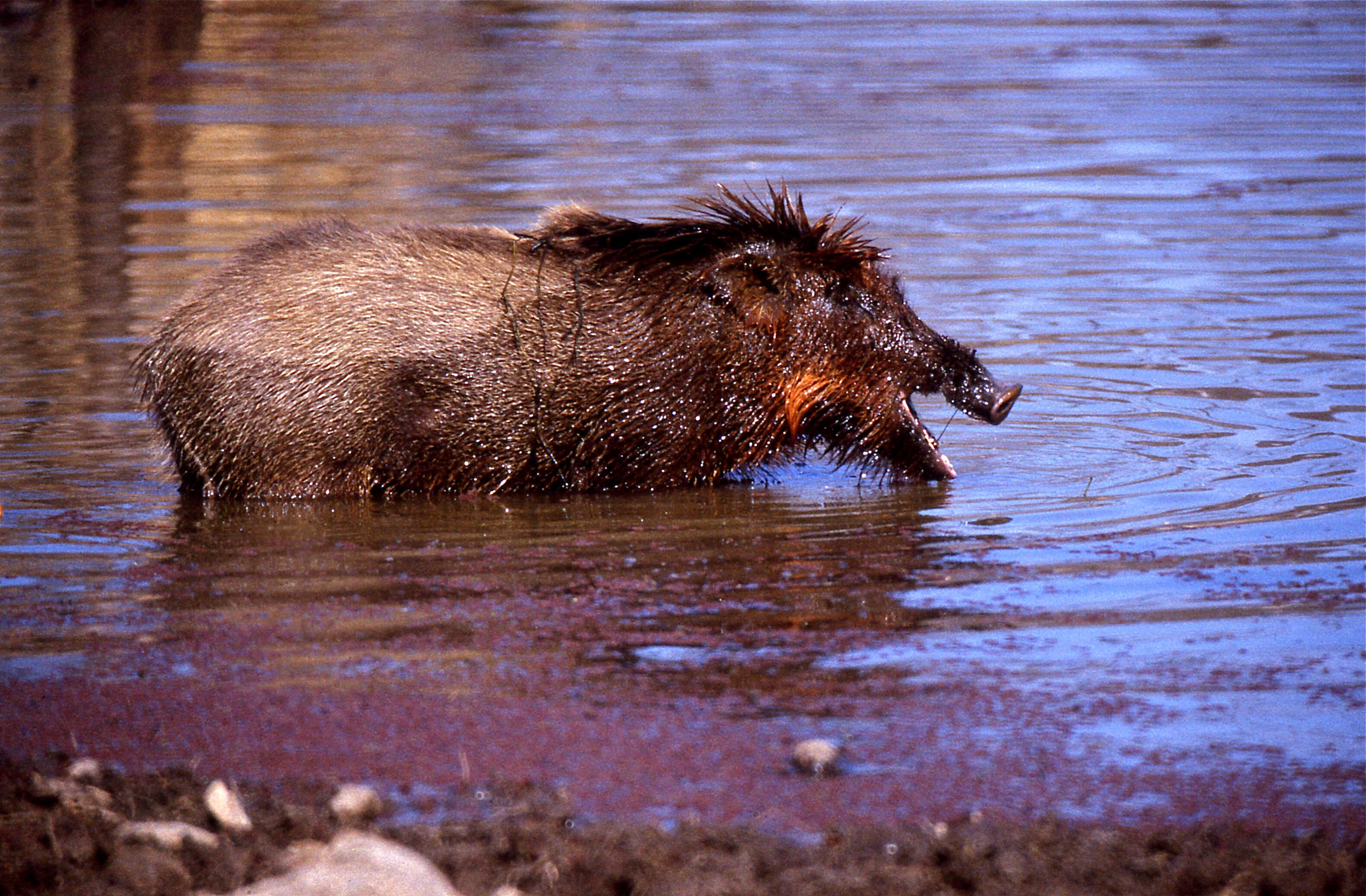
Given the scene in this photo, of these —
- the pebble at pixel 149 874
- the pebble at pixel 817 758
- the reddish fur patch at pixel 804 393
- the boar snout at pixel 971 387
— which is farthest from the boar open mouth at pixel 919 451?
the pebble at pixel 149 874

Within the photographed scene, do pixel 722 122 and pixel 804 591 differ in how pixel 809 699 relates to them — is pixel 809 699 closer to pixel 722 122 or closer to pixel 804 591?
pixel 804 591

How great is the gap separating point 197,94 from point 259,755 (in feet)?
49.4

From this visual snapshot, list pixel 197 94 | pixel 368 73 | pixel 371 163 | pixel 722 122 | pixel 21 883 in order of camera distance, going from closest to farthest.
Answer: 1. pixel 21 883
2. pixel 371 163
3. pixel 722 122
4. pixel 197 94
5. pixel 368 73

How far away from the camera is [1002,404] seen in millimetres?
7625

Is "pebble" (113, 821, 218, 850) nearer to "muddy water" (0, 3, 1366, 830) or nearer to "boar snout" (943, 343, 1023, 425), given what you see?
"muddy water" (0, 3, 1366, 830)

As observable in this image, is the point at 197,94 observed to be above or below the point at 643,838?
above

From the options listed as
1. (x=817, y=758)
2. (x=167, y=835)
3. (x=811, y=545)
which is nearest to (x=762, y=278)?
(x=811, y=545)

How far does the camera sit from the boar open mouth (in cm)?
771

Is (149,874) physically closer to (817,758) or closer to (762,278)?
(817,758)

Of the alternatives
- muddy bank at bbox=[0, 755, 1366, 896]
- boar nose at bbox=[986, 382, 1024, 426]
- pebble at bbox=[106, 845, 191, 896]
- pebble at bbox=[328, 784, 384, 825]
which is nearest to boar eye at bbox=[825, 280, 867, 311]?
boar nose at bbox=[986, 382, 1024, 426]

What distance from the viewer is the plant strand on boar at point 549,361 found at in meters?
7.34

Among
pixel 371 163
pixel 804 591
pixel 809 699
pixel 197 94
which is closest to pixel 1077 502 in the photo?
pixel 804 591

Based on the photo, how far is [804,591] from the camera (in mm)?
6227

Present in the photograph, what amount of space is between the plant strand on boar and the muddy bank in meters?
3.05
